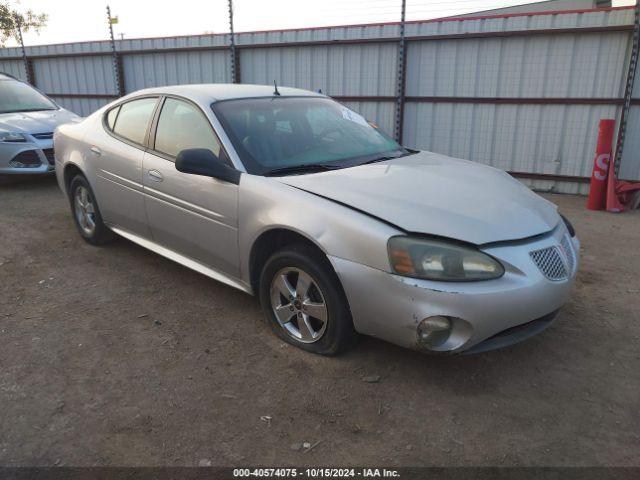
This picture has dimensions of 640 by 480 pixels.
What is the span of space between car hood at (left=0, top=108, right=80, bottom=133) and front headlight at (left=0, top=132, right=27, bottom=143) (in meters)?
0.08

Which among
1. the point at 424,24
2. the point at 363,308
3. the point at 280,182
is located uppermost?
the point at 424,24

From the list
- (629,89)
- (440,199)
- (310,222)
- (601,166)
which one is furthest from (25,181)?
(629,89)

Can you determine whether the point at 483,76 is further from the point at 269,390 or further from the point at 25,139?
the point at 25,139

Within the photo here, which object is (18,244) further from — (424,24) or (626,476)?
(424,24)

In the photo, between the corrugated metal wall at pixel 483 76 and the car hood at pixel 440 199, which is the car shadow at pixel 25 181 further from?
the car hood at pixel 440 199

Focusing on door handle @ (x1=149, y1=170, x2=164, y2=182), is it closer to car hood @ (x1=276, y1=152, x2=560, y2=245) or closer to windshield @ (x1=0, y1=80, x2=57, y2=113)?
car hood @ (x1=276, y1=152, x2=560, y2=245)

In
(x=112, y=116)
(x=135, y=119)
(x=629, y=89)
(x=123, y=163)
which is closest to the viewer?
(x=123, y=163)

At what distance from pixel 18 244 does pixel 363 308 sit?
13.8 ft

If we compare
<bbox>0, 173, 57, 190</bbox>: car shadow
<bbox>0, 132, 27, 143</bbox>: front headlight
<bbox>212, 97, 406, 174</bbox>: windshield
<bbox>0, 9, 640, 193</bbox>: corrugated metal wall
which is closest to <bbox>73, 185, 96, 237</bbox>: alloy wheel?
<bbox>212, 97, 406, 174</bbox>: windshield

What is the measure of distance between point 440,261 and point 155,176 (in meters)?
2.32

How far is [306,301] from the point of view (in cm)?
305

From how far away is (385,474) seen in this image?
2250 millimetres

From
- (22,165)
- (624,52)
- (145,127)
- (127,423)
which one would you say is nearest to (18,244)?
(145,127)

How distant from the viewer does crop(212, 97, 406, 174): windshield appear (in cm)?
343
